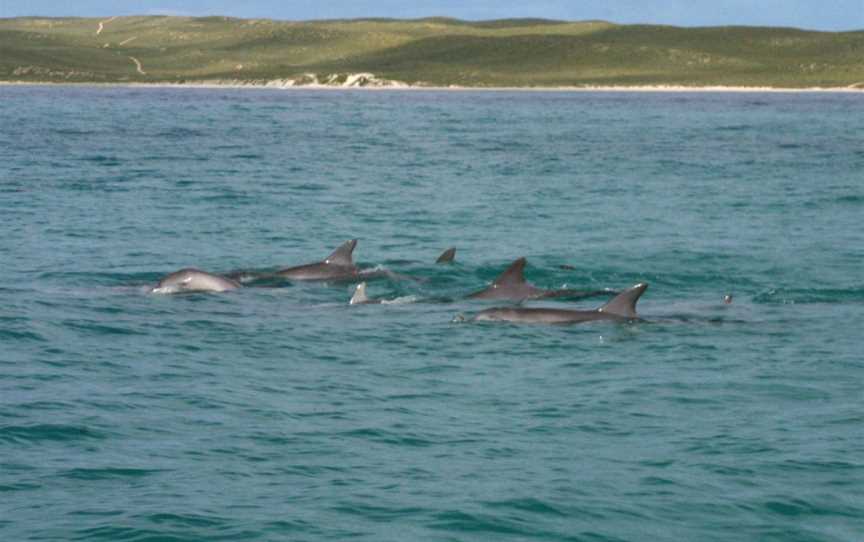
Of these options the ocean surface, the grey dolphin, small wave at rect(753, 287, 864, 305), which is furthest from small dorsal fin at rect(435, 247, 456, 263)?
small wave at rect(753, 287, 864, 305)

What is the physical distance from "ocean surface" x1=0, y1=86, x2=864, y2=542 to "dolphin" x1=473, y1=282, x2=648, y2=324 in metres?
0.36

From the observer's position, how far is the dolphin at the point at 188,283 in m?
22.4

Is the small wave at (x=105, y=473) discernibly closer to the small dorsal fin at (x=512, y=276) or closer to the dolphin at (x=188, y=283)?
the dolphin at (x=188, y=283)

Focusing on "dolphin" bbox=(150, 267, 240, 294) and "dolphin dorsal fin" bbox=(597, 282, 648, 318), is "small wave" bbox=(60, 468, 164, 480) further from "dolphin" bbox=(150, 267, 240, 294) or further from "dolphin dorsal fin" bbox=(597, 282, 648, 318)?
"dolphin" bbox=(150, 267, 240, 294)

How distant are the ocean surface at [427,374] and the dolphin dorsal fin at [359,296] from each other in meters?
0.23

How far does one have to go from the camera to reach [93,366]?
17141 mm

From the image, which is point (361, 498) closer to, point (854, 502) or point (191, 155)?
point (854, 502)

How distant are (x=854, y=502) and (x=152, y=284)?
13.6m

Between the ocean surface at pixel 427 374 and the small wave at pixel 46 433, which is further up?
the small wave at pixel 46 433

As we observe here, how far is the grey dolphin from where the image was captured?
2403 centimetres

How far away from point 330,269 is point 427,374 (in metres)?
7.53

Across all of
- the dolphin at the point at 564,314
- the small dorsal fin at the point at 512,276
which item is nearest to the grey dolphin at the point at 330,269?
the small dorsal fin at the point at 512,276

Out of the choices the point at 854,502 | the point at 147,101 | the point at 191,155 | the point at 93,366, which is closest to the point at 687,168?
the point at 191,155

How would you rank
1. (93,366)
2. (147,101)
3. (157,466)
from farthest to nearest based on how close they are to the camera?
(147,101), (93,366), (157,466)
